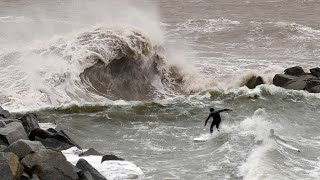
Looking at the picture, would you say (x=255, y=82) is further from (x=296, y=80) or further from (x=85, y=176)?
(x=85, y=176)

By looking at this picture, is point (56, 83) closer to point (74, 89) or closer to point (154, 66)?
point (74, 89)

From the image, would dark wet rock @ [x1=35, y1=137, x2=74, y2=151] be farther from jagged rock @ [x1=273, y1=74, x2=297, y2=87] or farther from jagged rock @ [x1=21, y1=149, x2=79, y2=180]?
jagged rock @ [x1=273, y1=74, x2=297, y2=87]

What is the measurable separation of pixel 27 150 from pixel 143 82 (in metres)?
12.0

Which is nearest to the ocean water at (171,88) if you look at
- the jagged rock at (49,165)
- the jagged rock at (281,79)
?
the jagged rock at (281,79)

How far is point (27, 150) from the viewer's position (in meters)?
10.6

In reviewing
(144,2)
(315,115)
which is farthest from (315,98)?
(144,2)

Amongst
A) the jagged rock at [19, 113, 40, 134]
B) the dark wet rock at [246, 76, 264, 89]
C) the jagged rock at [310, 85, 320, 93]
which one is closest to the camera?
the jagged rock at [19, 113, 40, 134]

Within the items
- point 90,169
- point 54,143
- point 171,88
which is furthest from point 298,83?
point 90,169

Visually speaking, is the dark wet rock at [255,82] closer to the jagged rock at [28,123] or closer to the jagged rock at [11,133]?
the jagged rock at [28,123]

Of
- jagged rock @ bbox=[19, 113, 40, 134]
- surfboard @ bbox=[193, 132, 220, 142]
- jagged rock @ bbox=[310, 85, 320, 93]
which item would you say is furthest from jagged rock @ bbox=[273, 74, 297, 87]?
jagged rock @ bbox=[19, 113, 40, 134]

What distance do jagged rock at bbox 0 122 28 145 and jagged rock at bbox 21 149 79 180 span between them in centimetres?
167

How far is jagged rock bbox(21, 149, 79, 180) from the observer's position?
33.6 ft

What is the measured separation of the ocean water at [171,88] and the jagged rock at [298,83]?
51cm

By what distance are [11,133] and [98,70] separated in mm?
9970
